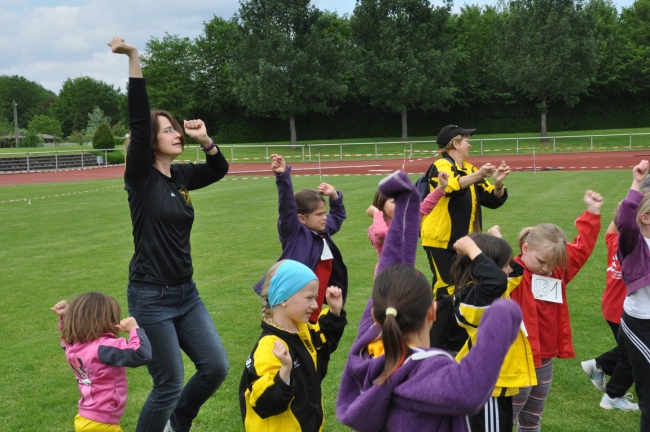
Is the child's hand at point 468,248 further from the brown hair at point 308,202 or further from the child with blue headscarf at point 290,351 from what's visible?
the brown hair at point 308,202

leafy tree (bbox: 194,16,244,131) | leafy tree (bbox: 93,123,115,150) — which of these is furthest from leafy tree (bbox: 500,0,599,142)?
leafy tree (bbox: 93,123,115,150)

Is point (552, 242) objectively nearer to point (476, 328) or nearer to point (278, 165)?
point (476, 328)

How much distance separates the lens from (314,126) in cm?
5878

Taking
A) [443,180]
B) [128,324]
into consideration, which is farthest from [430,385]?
[443,180]

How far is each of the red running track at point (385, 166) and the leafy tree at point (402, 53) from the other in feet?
41.3

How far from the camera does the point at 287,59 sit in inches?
1949

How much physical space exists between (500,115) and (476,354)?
5709 centimetres

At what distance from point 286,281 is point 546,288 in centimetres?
197

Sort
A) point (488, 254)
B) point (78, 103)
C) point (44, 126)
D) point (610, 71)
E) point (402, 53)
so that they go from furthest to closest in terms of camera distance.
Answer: point (78, 103) → point (44, 126) → point (610, 71) → point (402, 53) → point (488, 254)

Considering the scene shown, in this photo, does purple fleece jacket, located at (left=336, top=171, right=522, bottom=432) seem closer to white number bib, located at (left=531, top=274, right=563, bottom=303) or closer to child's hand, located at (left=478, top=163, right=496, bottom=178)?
white number bib, located at (left=531, top=274, right=563, bottom=303)

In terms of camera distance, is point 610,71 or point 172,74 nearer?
point 610,71

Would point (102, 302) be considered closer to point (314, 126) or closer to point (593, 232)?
point (593, 232)

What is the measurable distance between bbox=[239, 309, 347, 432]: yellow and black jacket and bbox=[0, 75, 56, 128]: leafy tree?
134 meters

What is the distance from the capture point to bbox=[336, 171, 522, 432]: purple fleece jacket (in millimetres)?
2137
